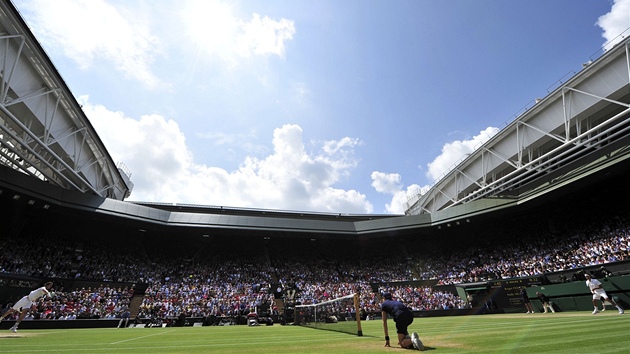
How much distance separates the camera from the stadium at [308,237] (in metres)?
22.7

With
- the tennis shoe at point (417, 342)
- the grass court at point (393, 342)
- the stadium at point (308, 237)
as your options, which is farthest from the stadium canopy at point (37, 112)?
the tennis shoe at point (417, 342)

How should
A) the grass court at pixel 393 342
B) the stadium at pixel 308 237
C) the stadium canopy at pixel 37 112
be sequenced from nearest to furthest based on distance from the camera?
the grass court at pixel 393 342 → the stadium canopy at pixel 37 112 → the stadium at pixel 308 237

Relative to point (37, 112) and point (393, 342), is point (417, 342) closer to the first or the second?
point (393, 342)

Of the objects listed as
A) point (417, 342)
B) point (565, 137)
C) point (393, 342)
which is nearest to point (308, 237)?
point (565, 137)

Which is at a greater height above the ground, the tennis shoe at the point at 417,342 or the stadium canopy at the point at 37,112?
the stadium canopy at the point at 37,112

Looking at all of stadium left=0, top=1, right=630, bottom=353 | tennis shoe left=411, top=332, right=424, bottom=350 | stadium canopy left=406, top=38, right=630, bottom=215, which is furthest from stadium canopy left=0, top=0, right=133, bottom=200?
stadium canopy left=406, top=38, right=630, bottom=215

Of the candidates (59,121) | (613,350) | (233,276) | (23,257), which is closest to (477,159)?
(233,276)

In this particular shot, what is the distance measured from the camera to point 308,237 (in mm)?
40781

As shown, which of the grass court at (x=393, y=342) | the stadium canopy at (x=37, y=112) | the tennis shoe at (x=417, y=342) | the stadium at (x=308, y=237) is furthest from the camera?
the stadium at (x=308, y=237)

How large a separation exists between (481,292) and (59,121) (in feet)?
133

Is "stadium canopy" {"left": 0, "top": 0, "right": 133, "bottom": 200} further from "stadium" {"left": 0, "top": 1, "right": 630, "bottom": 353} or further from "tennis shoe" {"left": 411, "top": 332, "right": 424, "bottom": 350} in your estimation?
"tennis shoe" {"left": 411, "top": 332, "right": 424, "bottom": 350}

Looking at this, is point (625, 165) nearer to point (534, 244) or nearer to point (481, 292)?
point (534, 244)

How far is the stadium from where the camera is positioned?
893 inches

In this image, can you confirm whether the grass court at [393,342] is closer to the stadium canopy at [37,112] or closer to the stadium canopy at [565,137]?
the stadium canopy at [37,112]
